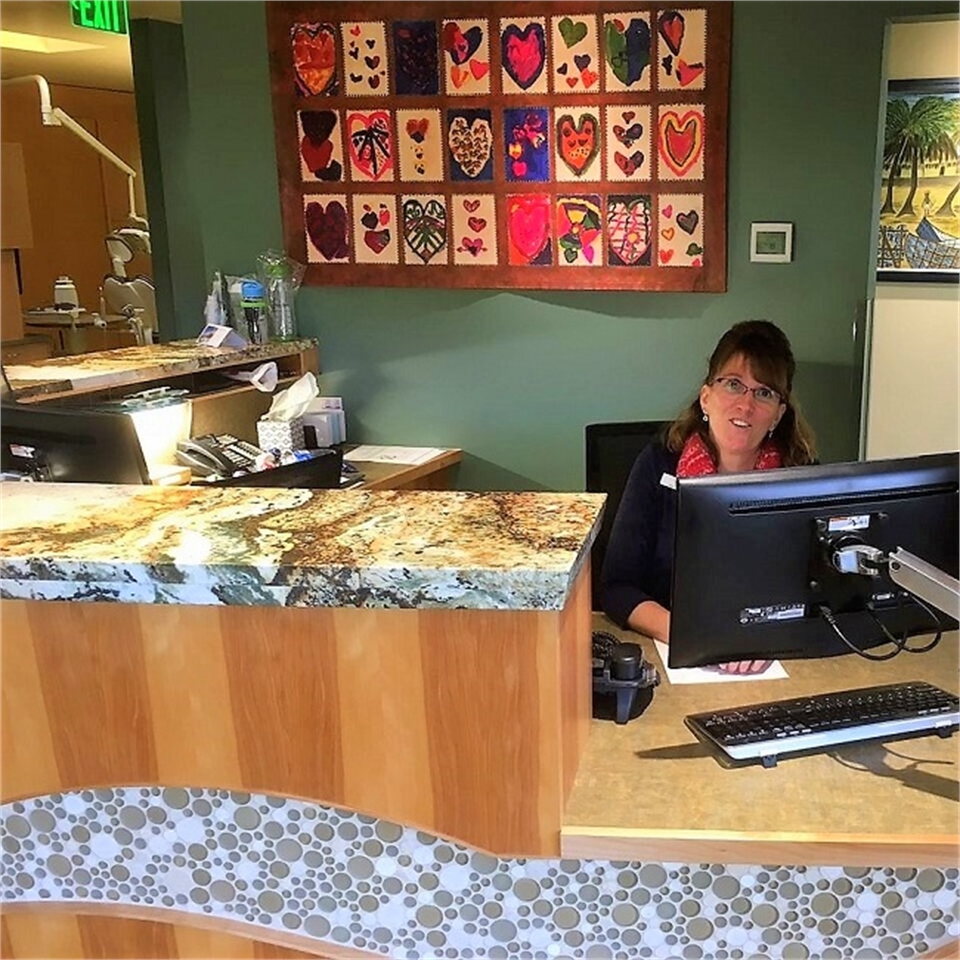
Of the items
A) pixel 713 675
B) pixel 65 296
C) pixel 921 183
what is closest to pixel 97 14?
pixel 65 296

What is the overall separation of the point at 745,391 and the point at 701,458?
0.17 metres

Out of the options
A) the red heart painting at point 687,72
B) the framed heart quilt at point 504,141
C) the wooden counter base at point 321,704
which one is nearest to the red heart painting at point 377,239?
the framed heart quilt at point 504,141

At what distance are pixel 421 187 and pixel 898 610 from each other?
2.26 metres

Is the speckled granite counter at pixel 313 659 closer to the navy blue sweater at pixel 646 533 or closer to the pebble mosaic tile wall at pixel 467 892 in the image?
the pebble mosaic tile wall at pixel 467 892

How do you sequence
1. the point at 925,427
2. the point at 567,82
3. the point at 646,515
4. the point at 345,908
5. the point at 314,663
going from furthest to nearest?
1. the point at 925,427
2. the point at 567,82
3. the point at 646,515
4. the point at 345,908
5. the point at 314,663

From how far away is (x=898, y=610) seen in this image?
151 cm

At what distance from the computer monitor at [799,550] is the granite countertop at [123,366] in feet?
5.38

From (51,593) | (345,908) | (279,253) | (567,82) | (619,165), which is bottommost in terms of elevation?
(345,908)

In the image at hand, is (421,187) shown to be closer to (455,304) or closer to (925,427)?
(455,304)

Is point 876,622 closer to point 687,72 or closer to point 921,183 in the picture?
point 687,72

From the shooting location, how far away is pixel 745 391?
224 cm

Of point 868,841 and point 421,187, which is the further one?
point 421,187

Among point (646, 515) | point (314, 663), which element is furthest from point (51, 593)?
point (646, 515)

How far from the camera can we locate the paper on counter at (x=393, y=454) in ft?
11.1
